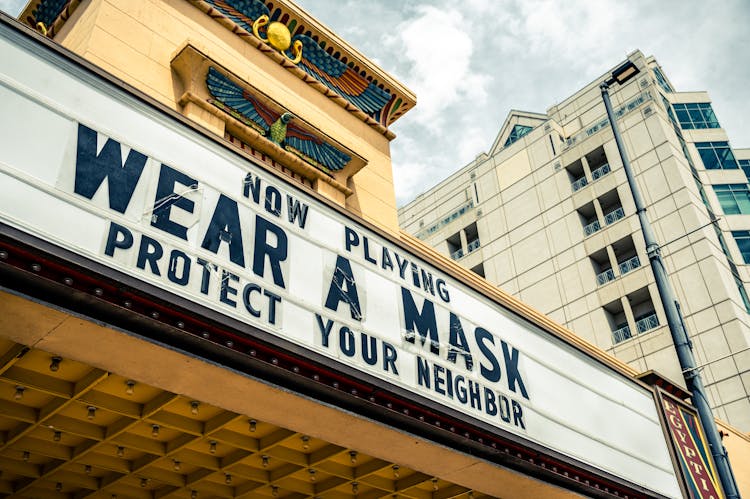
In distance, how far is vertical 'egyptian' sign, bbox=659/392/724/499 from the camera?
42.3ft

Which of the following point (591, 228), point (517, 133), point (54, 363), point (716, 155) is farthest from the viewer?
point (517, 133)

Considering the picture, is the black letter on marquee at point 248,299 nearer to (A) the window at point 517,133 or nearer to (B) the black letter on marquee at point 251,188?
(B) the black letter on marquee at point 251,188

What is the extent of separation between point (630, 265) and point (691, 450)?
2831cm

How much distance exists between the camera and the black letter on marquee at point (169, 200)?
20.8 feet

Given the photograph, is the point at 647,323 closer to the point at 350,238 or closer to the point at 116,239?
the point at 350,238

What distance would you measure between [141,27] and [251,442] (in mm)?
6121

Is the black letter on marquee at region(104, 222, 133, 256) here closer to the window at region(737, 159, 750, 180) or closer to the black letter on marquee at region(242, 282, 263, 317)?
the black letter on marquee at region(242, 282, 263, 317)

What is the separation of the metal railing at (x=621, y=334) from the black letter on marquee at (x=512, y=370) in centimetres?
3035

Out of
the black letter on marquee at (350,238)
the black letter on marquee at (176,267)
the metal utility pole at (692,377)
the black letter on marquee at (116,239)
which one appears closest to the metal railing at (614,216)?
the metal utility pole at (692,377)

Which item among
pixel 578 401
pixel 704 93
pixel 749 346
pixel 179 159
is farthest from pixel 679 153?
pixel 179 159

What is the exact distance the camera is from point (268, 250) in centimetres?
722

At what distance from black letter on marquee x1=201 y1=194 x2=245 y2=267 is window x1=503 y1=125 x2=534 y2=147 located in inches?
1967

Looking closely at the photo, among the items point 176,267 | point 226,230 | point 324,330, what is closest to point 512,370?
point 324,330

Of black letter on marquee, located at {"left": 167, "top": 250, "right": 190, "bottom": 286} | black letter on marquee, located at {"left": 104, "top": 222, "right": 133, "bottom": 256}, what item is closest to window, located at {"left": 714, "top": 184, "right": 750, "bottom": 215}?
black letter on marquee, located at {"left": 167, "top": 250, "right": 190, "bottom": 286}
